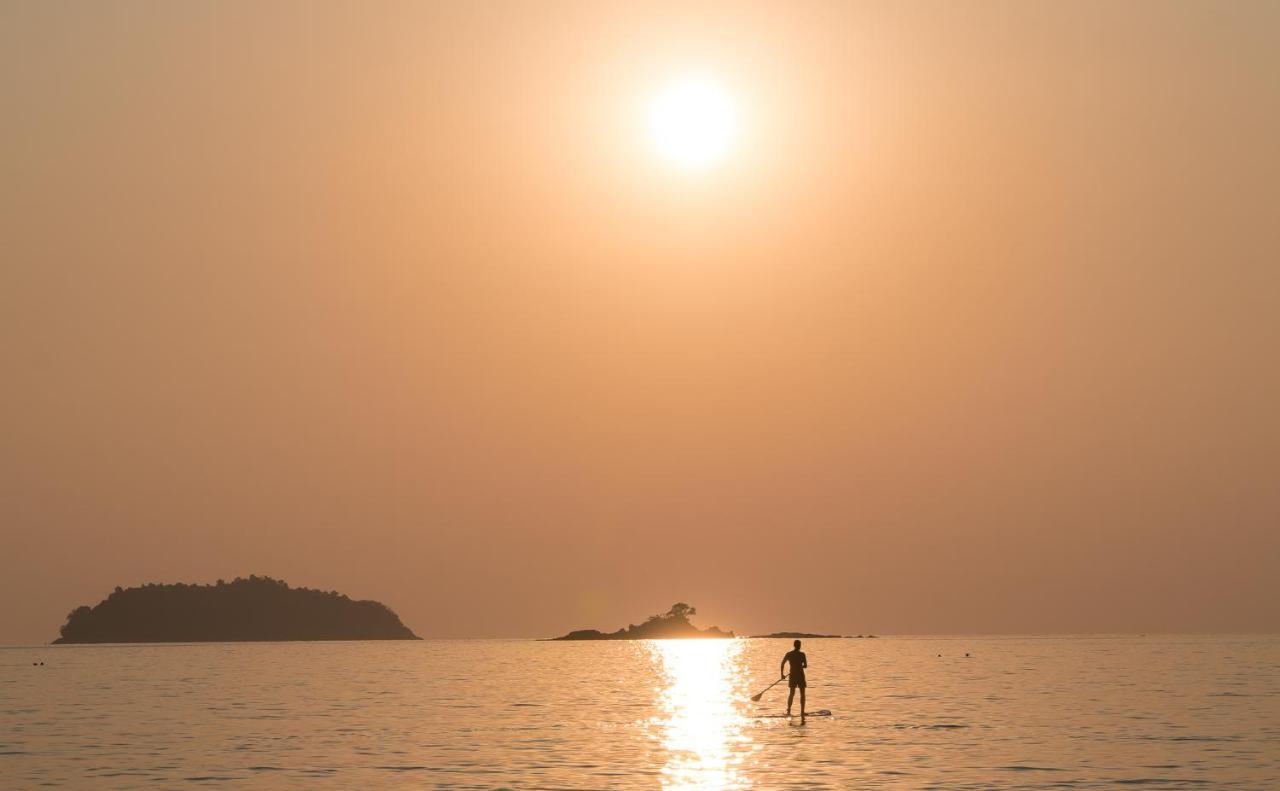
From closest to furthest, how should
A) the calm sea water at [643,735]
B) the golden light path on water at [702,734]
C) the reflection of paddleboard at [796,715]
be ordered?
1. the golden light path on water at [702,734]
2. the calm sea water at [643,735]
3. the reflection of paddleboard at [796,715]

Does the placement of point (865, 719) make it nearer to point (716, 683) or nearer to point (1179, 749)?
point (1179, 749)

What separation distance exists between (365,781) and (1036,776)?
1841cm

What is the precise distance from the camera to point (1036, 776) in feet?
139

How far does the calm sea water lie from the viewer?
1678 inches

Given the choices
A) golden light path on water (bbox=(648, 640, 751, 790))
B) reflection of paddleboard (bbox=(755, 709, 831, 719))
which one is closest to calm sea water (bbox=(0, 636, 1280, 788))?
golden light path on water (bbox=(648, 640, 751, 790))

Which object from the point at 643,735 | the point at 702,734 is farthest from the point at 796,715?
the point at 643,735

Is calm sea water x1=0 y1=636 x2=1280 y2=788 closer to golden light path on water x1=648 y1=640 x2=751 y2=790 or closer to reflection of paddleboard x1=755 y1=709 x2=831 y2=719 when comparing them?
golden light path on water x1=648 y1=640 x2=751 y2=790

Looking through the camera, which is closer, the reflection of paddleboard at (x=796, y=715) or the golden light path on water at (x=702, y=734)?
the golden light path on water at (x=702, y=734)

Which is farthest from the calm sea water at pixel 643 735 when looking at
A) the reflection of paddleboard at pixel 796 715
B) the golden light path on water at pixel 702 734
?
the reflection of paddleboard at pixel 796 715

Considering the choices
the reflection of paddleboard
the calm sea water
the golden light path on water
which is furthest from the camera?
the reflection of paddleboard

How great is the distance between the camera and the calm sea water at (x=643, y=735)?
4262cm

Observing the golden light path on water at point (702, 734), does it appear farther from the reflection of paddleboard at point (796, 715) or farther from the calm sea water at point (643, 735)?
the reflection of paddleboard at point (796, 715)

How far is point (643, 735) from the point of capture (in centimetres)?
5569

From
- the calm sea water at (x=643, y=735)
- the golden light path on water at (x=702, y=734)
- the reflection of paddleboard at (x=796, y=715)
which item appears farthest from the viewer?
the reflection of paddleboard at (x=796, y=715)
